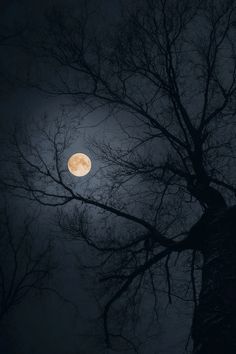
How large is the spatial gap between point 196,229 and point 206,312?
1.65 metres

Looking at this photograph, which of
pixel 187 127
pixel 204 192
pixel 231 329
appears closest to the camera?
pixel 231 329

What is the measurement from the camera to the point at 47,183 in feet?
23.2

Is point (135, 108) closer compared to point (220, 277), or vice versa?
point (220, 277)

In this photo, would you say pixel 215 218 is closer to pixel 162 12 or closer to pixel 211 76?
pixel 211 76

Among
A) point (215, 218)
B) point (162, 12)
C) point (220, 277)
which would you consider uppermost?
point (162, 12)

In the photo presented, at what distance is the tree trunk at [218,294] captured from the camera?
3188 millimetres

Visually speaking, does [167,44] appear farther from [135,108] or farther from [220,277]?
[220,277]

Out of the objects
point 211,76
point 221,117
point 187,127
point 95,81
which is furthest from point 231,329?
point 95,81

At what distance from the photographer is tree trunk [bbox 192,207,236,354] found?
3188 millimetres

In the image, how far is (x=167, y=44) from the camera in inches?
262

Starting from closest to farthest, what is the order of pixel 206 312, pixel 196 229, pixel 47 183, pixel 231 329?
pixel 231 329
pixel 206 312
pixel 196 229
pixel 47 183

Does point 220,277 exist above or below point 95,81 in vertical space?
below

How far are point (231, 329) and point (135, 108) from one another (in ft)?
15.0

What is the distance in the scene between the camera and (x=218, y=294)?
3.60 meters
